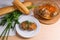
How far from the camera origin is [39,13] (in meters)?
0.85

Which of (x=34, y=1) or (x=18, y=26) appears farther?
(x=34, y=1)

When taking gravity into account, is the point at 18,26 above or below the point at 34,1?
below

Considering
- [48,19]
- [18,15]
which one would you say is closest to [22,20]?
[18,15]

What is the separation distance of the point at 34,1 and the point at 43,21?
15 cm

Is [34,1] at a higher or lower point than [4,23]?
higher

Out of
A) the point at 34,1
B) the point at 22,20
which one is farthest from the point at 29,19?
the point at 34,1

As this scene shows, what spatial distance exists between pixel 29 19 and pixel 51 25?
4.6 inches

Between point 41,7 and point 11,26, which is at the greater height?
point 41,7

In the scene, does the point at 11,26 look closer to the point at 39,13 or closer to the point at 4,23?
the point at 4,23

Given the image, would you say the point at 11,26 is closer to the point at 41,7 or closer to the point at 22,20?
the point at 22,20

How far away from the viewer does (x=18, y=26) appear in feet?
2.66

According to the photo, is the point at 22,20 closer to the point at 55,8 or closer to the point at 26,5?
the point at 26,5

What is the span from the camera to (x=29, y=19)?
83cm

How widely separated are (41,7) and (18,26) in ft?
0.54
